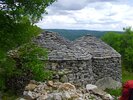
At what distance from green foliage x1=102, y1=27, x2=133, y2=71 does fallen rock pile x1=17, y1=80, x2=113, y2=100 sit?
126ft

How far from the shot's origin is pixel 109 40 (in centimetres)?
6194

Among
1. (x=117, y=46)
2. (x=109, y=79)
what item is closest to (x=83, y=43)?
(x=109, y=79)

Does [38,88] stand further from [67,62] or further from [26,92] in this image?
[67,62]

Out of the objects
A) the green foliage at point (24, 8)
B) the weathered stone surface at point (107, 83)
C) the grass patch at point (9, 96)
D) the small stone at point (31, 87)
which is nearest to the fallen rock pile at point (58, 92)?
the small stone at point (31, 87)

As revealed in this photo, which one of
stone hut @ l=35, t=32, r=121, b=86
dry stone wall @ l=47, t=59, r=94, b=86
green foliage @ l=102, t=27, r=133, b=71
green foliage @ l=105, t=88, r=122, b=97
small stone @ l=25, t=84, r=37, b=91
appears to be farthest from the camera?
green foliage @ l=102, t=27, r=133, b=71

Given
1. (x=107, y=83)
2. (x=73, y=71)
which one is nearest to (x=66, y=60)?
(x=73, y=71)

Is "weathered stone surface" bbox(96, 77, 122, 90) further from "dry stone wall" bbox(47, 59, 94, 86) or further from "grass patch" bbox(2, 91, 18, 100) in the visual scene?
"grass patch" bbox(2, 91, 18, 100)

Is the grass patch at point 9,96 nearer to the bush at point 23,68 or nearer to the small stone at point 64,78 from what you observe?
the bush at point 23,68

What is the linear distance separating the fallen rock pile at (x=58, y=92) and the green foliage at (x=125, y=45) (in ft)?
126

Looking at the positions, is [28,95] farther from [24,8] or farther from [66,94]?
[24,8]

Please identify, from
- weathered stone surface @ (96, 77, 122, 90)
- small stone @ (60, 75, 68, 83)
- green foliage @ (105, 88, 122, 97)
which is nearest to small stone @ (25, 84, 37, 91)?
small stone @ (60, 75, 68, 83)

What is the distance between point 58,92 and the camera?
15.8 metres

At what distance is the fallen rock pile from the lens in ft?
50.6

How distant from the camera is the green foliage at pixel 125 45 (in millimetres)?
55844
